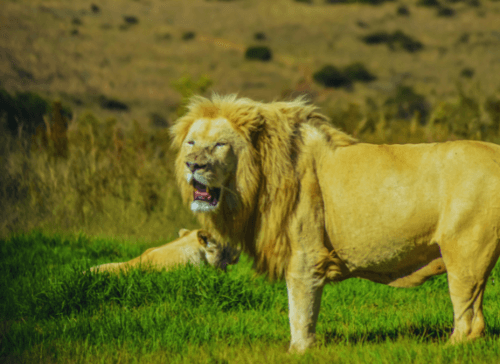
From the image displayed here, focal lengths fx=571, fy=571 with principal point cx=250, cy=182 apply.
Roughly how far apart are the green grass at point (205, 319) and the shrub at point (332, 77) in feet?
155

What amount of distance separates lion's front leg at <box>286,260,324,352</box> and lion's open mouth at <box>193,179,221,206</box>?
0.71 metres

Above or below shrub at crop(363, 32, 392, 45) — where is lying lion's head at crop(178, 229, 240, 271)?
below

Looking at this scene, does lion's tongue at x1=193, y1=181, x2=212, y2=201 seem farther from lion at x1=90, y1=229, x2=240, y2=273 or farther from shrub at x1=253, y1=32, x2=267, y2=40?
shrub at x1=253, y1=32, x2=267, y2=40

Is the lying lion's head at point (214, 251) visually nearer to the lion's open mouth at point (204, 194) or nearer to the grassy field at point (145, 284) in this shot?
the grassy field at point (145, 284)

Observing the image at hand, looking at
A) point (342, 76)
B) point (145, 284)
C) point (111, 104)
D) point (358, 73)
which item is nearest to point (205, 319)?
point (145, 284)

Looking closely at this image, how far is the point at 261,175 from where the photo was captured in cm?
388


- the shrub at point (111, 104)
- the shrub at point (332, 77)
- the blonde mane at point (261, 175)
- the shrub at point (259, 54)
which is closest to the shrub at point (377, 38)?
the shrub at point (332, 77)

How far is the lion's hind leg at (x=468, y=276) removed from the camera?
3584mm

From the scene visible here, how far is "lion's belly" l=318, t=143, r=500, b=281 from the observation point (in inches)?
140

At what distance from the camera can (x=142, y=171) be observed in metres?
9.66

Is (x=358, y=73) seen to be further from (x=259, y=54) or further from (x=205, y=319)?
(x=205, y=319)

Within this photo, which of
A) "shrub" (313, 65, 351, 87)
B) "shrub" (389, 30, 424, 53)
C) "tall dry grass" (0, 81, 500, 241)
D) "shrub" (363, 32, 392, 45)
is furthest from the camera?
"shrub" (363, 32, 392, 45)

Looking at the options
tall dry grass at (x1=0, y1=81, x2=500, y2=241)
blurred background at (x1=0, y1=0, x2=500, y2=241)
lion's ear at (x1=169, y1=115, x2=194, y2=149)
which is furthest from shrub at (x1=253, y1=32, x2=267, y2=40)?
lion's ear at (x1=169, y1=115, x2=194, y2=149)

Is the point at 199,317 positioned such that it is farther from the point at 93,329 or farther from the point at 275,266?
the point at 275,266
